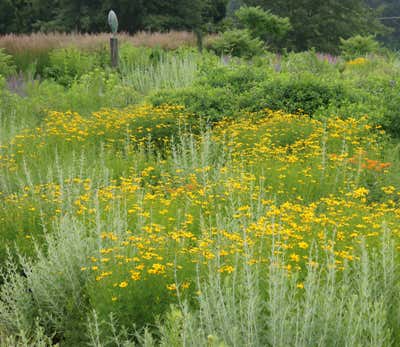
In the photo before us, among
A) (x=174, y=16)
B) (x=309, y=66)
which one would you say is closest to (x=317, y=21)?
(x=174, y=16)

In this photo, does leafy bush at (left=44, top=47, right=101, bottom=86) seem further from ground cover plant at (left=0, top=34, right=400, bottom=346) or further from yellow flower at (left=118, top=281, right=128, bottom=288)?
yellow flower at (left=118, top=281, right=128, bottom=288)

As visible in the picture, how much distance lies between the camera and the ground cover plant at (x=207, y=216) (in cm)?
304

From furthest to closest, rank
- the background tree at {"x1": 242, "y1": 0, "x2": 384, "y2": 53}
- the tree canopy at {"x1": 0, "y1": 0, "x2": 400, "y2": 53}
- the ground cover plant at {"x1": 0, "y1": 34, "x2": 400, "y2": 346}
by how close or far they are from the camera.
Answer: the background tree at {"x1": 242, "y1": 0, "x2": 384, "y2": 53} → the tree canopy at {"x1": 0, "y1": 0, "x2": 400, "y2": 53} → the ground cover plant at {"x1": 0, "y1": 34, "x2": 400, "y2": 346}

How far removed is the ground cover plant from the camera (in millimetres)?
3045

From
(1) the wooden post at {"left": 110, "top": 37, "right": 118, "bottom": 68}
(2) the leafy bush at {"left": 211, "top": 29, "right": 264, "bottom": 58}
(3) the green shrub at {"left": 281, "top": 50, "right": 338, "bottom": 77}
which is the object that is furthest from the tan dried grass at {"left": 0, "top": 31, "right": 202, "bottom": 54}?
(3) the green shrub at {"left": 281, "top": 50, "right": 338, "bottom": 77}

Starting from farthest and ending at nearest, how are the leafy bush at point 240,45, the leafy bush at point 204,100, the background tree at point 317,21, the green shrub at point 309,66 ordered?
the background tree at point 317,21 < the leafy bush at point 240,45 < the green shrub at point 309,66 < the leafy bush at point 204,100

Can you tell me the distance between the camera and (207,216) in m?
4.96

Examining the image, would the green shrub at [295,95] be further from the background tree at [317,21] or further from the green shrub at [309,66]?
the background tree at [317,21]

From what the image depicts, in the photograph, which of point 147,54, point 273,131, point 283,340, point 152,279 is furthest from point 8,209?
point 147,54

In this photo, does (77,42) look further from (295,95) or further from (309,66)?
(295,95)

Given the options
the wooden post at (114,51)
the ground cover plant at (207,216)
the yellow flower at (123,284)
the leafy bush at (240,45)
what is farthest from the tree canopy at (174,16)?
the yellow flower at (123,284)

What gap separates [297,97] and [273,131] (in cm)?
161

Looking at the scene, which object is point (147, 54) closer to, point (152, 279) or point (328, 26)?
point (152, 279)

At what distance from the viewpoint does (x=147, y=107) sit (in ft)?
28.8
